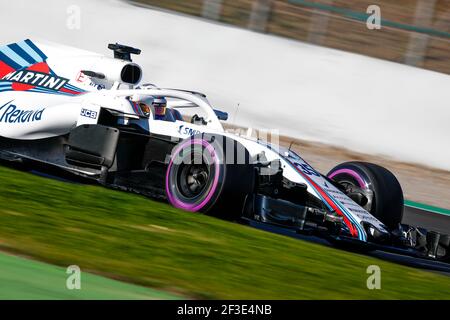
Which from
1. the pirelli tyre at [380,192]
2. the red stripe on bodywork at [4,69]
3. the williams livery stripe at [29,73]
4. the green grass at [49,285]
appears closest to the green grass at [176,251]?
the green grass at [49,285]

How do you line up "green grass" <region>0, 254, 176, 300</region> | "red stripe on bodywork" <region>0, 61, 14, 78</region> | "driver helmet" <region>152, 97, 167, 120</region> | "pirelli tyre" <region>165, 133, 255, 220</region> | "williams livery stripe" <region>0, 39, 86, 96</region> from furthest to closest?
"red stripe on bodywork" <region>0, 61, 14, 78</region>
"williams livery stripe" <region>0, 39, 86, 96</region>
"driver helmet" <region>152, 97, 167, 120</region>
"pirelli tyre" <region>165, 133, 255, 220</region>
"green grass" <region>0, 254, 176, 300</region>

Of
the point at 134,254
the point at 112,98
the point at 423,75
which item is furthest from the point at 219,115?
the point at 423,75

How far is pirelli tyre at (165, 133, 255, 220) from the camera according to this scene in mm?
6613

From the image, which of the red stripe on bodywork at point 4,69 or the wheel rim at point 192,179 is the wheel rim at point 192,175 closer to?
the wheel rim at point 192,179

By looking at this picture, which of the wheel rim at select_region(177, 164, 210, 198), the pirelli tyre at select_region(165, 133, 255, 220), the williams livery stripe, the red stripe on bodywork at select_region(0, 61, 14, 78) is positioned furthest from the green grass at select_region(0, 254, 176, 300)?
the red stripe on bodywork at select_region(0, 61, 14, 78)

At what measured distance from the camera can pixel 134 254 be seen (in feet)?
17.4

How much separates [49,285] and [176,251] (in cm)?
128

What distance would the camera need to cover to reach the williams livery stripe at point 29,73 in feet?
26.8

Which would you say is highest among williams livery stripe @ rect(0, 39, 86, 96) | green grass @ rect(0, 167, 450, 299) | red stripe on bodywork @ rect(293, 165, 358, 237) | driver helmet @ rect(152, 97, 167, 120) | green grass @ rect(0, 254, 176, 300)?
williams livery stripe @ rect(0, 39, 86, 96)

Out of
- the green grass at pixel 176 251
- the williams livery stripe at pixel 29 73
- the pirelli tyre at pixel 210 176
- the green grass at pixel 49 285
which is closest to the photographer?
the green grass at pixel 49 285

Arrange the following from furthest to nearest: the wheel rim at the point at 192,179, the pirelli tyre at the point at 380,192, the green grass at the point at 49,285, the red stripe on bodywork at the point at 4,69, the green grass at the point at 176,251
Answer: the red stripe on bodywork at the point at 4,69, the pirelli tyre at the point at 380,192, the wheel rim at the point at 192,179, the green grass at the point at 176,251, the green grass at the point at 49,285

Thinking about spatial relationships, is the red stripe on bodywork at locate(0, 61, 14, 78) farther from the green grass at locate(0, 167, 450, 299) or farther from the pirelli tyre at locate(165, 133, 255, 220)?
the pirelli tyre at locate(165, 133, 255, 220)

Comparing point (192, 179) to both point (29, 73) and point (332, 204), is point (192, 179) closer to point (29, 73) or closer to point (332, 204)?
point (332, 204)

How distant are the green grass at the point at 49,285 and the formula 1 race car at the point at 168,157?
2109 mm
